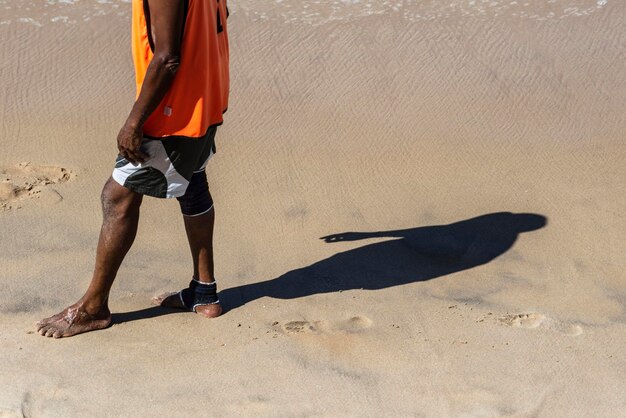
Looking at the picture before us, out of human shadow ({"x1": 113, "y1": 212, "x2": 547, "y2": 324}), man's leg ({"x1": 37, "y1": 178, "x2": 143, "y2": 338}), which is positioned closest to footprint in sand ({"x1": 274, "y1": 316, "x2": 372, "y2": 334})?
human shadow ({"x1": 113, "y1": 212, "x2": 547, "y2": 324})

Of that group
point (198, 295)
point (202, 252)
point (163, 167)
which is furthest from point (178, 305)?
point (163, 167)

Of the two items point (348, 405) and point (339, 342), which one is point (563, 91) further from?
point (348, 405)

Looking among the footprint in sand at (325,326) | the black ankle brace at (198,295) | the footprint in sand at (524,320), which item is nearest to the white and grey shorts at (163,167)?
the black ankle brace at (198,295)

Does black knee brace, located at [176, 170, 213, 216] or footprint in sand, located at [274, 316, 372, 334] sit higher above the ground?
black knee brace, located at [176, 170, 213, 216]

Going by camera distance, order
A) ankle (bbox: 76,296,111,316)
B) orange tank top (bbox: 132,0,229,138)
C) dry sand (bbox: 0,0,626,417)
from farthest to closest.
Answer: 1. ankle (bbox: 76,296,111,316)
2. dry sand (bbox: 0,0,626,417)
3. orange tank top (bbox: 132,0,229,138)

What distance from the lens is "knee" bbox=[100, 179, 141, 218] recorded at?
12.6ft

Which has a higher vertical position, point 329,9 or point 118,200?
point 329,9

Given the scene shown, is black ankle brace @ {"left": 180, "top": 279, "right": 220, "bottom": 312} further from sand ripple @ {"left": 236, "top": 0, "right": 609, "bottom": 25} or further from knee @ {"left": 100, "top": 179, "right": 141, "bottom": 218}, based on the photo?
sand ripple @ {"left": 236, "top": 0, "right": 609, "bottom": 25}

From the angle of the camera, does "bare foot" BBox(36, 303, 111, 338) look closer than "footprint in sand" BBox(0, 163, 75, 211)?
Yes

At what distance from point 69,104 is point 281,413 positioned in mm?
3064

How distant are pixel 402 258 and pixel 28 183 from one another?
1.97 metres

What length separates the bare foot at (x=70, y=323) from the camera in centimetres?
395

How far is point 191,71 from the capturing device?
3656 millimetres

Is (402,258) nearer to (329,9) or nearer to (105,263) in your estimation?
(105,263)
